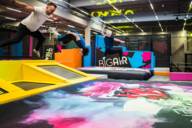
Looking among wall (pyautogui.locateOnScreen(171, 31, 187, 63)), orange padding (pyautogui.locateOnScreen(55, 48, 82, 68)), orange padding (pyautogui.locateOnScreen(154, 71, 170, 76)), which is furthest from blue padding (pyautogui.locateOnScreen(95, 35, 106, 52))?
wall (pyautogui.locateOnScreen(171, 31, 187, 63))

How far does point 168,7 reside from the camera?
11492 millimetres

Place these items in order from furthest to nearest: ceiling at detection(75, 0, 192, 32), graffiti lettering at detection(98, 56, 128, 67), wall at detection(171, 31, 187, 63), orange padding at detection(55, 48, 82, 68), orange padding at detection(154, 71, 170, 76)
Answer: wall at detection(171, 31, 187, 63), ceiling at detection(75, 0, 192, 32), orange padding at detection(55, 48, 82, 68), graffiti lettering at detection(98, 56, 128, 67), orange padding at detection(154, 71, 170, 76)

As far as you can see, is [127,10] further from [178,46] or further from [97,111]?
[97,111]

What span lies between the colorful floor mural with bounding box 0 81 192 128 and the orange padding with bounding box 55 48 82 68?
5546 mm

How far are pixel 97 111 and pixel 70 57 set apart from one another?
20.6 feet

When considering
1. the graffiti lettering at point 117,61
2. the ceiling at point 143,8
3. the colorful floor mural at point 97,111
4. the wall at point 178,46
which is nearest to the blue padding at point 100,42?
the graffiti lettering at point 117,61

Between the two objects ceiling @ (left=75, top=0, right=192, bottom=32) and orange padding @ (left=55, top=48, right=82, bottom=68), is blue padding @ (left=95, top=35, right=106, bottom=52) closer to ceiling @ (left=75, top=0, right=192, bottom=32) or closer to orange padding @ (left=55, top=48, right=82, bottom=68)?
orange padding @ (left=55, top=48, right=82, bottom=68)

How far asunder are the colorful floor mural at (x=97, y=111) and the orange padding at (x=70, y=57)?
18.2 ft

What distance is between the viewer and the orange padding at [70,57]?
7867 millimetres

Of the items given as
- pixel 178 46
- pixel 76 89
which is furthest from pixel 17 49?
pixel 178 46

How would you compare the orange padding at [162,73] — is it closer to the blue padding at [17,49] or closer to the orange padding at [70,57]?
the orange padding at [70,57]

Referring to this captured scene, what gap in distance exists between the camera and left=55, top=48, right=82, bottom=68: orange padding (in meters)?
7.87

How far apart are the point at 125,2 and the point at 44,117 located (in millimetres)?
9276

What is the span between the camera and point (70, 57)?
7.89 metres
